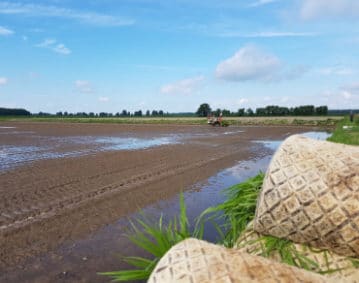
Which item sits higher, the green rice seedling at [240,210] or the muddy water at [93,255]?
the green rice seedling at [240,210]

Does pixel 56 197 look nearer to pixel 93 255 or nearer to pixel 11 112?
pixel 93 255

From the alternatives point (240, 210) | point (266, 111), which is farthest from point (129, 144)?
point (266, 111)

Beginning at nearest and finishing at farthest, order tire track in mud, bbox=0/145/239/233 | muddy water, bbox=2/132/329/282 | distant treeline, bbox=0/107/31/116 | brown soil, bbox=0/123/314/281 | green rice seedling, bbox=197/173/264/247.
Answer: green rice seedling, bbox=197/173/264/247
muddy water, bbox=2/132/329/282
brown soil, bbox=0/123/314/281
tire track in mud, bbox=0/145/239/233
distant treeline, bbox=0/107/31/116

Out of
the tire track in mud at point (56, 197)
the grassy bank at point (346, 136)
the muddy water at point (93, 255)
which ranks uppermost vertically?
the grassy bank at point (346, 136)

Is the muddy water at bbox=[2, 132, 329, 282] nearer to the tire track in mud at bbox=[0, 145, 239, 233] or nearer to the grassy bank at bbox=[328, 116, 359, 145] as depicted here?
the tire track in mud at bbox=[0, 145, 239, 233]

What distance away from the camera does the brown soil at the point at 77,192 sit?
16.1 feet

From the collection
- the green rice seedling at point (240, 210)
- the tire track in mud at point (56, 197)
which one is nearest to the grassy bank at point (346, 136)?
the tire track in mud at point (56, 197)

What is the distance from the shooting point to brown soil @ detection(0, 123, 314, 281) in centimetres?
492

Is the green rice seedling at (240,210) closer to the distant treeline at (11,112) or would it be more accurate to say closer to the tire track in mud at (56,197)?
the tire track in mud at (56,197)

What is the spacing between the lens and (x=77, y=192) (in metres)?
7.50

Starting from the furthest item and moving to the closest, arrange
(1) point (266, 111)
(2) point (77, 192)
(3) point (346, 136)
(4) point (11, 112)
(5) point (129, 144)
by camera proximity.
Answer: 1. (4) point (11, 112)
2. (1) point (266, 111)
3. (5) point (129, 144)
4. (3) point (346, 136)
5. (2) point (77, 192)

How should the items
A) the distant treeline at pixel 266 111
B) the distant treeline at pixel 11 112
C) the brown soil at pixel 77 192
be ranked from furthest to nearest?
1. the distant treeline at pixel 11 112
2. the distant treeline at pixel 266 111
3. the brown soil at pixel 77 192

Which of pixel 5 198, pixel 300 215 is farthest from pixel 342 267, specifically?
pixel 5 198

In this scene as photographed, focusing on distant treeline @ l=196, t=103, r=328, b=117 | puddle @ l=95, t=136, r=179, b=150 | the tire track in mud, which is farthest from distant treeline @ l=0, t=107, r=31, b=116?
the tire track in mud
